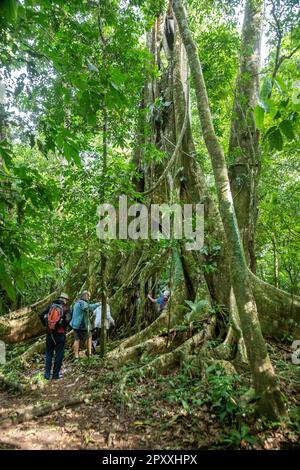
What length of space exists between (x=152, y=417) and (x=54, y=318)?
248cm

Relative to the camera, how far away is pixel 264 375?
3328 mm

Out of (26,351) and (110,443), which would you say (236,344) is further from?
(26,351)

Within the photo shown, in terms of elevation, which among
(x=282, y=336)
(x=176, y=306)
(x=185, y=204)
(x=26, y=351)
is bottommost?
(x=26, y=351)

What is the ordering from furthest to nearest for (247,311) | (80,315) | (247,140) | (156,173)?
(156,173)
(247,140)
(80,315)
(247,311)

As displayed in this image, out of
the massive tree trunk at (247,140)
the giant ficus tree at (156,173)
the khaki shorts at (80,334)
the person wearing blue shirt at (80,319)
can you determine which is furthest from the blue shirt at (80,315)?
the massive tree trunk at (247,140)

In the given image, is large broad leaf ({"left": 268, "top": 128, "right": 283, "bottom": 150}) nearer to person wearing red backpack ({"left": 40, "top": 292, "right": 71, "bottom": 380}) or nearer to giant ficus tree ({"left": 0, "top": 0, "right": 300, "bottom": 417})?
giant ficus tree ({"left": 0, "top": 0, "right": 300, "bottom": 417})

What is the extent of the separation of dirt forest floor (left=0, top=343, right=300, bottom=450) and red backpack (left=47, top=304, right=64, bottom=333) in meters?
0.96

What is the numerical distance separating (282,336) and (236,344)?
1148mm

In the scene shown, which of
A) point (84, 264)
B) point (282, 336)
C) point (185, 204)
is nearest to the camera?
point (282, 336)

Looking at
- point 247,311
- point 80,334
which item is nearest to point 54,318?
point 80,334

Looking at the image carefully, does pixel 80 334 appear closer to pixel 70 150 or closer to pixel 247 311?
pixel 247 311

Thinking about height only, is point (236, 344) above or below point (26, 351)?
above

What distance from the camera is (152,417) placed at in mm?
3986
